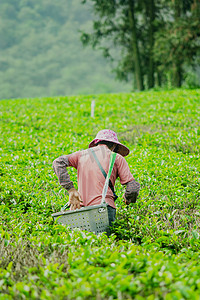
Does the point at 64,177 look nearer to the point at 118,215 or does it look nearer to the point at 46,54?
the point at 118,215

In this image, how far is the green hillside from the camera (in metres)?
2.08

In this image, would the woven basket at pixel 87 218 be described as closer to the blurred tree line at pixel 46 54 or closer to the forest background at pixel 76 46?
the forest background at pixel 76 46

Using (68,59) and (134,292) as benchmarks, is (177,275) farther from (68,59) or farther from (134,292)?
(68,59)

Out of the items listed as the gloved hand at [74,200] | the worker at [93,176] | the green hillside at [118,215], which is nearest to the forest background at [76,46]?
the green hillside at [118,215]

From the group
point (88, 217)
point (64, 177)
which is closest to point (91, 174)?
point (64, 177)

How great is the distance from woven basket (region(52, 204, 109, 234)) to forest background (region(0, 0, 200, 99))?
1644cm

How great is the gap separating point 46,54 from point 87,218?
113494 mm

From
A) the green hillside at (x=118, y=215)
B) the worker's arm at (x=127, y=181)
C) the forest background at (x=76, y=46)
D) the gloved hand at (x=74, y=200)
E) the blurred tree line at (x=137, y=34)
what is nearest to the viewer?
the green hillside at (x=118, y=215)

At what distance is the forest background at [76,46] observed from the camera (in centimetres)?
1908

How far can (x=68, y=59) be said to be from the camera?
108875 millimetres

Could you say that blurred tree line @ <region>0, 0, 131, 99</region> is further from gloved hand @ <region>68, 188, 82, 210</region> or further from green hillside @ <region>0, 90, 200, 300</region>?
gloved hand @ <region>68, 188, 82, 210</region>

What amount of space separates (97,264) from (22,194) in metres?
2.71

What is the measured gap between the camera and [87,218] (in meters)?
3.01

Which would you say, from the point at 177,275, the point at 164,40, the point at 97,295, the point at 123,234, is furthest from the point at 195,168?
the point at 164,40
